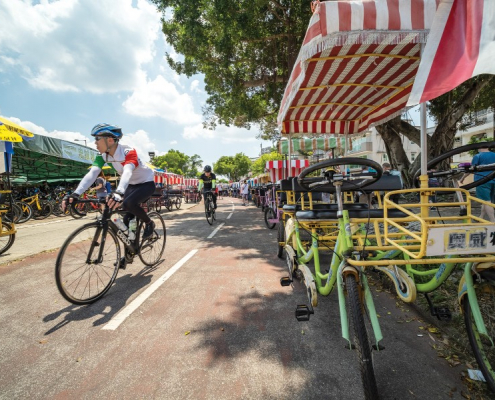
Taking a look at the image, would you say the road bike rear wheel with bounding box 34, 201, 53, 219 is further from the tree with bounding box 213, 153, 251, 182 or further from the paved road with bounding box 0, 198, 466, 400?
the tree with bounding box 213, 153, 251, 182

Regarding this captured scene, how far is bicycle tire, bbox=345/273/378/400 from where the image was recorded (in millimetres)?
1534

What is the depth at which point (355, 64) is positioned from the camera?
3.58 metres

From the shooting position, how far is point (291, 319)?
8.84 feet

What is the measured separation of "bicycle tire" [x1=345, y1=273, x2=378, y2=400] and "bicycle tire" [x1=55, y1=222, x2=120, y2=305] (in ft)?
9.88

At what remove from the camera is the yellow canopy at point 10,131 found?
18.3 feet

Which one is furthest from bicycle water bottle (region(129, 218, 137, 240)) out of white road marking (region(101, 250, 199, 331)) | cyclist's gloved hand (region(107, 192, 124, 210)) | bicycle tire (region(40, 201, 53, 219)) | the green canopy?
bicycle tire (region(40, 201, 53, 219))

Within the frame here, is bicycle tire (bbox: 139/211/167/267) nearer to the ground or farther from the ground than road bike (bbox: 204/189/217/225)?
nearer to the ground

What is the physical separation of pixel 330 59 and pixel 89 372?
13.8ft

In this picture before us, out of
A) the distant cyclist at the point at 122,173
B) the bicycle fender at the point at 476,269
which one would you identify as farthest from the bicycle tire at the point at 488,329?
the distant cyclist at the point at 122,173

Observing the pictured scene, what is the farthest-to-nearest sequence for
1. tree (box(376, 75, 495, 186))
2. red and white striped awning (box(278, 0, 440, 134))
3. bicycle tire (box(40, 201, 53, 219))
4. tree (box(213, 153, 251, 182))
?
tree (box(213, 153, 251, 182))
bicycle tire (box(40, 201, 53, 219))
tree (box(376, 75, 495, 186))
red and white striped awning (box(278, 0, 440, 134))

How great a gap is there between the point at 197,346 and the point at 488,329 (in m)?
2.23

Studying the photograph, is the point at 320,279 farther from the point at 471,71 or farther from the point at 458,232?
the point at 471,71

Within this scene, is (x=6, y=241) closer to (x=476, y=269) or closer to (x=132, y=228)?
(x=132, y=228)

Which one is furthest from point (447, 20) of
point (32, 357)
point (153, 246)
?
point (153, 246)
